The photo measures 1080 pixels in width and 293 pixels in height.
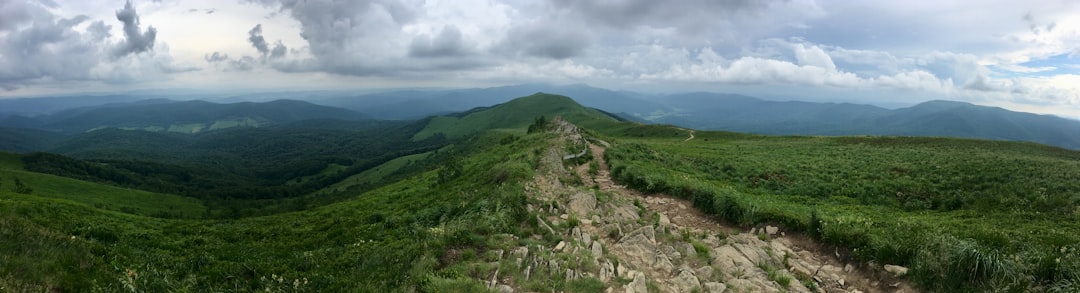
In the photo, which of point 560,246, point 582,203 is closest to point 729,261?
point 560,246

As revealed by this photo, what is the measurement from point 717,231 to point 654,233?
11.3ft

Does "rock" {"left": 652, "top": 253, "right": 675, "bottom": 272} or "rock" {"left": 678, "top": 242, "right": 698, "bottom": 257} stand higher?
"rock" {"left": 678, "top": 242, "right": 698, "bottom": 257}

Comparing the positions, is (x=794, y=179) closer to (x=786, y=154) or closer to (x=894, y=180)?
(x=894, y=180)

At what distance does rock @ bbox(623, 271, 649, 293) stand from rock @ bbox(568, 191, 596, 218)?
5.37 metres

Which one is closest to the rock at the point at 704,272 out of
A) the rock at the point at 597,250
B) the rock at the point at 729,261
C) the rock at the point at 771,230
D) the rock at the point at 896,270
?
the rock at the point at 729,261

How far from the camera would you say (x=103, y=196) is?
7488 cm

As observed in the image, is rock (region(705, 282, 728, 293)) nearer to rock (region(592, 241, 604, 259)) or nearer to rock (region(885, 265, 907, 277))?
rock (region(592, 241, 604, 259))

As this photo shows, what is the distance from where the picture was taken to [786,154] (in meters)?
44.6

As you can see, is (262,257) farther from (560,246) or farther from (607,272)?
(607,272)

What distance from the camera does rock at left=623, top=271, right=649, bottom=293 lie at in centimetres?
1015

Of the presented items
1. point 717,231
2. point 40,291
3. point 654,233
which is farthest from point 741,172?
point 40,291

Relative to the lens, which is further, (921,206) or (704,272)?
(921,206)

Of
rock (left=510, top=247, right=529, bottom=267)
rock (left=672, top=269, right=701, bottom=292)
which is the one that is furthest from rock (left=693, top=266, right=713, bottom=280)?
rock (left=510, top=247, right=529, bottom=267)

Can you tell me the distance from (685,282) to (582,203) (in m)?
6.63
